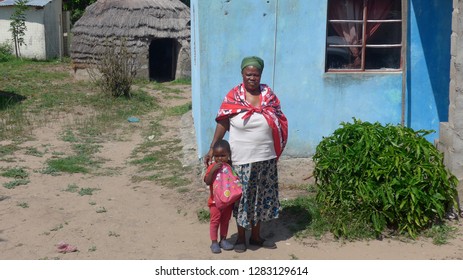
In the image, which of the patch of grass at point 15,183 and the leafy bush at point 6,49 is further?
the leafy bush at point 6,49

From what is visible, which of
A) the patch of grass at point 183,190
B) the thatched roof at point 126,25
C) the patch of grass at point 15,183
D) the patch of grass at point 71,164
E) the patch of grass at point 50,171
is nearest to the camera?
the patch of grass at point 183,190

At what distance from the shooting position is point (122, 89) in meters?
13.6

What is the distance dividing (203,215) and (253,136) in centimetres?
136

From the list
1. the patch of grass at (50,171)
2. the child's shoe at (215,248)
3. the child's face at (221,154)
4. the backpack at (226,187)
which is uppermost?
the child's face at (221,154)

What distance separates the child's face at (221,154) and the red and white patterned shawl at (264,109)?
300mm

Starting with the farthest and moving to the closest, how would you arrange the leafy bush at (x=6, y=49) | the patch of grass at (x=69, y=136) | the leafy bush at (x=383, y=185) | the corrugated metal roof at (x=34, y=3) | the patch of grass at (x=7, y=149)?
the leafy bush at (x=6, y=49) < the corrugated metal roof at (x=34, y=3) < the patch of grass at (x=69, y=136) < the patch of grass at (x=7, y=149) < the leafy bush at (x=383, y=185)

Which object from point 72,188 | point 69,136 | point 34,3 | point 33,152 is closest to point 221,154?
point 72,188

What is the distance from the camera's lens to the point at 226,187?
4.87 metres

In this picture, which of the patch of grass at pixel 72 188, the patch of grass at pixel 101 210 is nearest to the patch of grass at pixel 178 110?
the patch of grass at pixel 72 188

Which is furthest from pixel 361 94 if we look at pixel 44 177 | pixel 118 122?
pixel 118 122

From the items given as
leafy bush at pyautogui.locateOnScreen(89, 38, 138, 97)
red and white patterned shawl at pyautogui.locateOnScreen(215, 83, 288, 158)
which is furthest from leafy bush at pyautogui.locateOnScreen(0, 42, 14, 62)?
red and white patterned shawl at pyautogui.locateOnScreen(215, 83, 288, 158)

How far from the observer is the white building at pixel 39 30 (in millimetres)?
19547

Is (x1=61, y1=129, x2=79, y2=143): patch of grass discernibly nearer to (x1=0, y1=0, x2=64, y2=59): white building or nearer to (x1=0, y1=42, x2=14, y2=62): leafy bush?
(x1=0, y1=0, x2=64, y2=59): white building

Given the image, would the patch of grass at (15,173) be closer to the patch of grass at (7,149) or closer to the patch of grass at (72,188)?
the patch of grass at (72,188)
